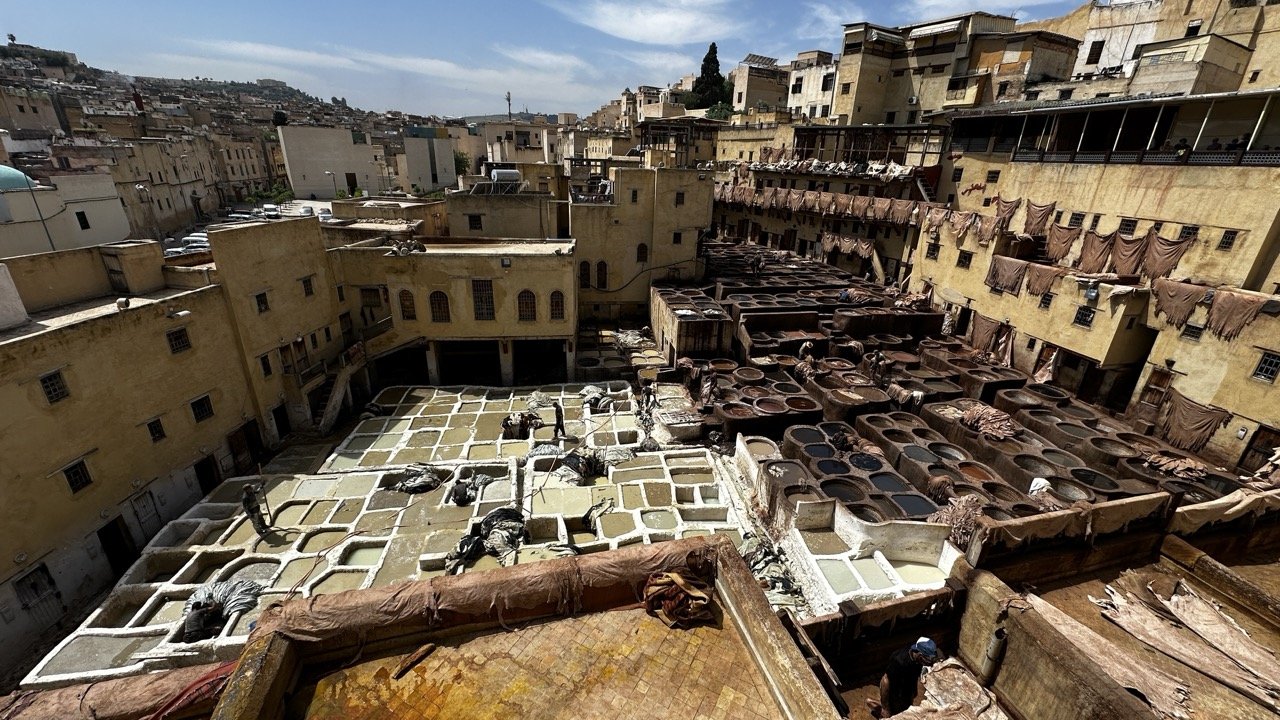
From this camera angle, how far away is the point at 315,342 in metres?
24.3

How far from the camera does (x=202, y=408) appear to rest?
1934 centimetres

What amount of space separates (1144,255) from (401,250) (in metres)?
36.2

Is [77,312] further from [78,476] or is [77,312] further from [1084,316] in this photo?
[1084,316]

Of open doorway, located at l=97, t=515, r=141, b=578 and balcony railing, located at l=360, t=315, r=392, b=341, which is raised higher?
balcony railing, located at l=360, t=315, r=392, b=341

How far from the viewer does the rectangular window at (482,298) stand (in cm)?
2597

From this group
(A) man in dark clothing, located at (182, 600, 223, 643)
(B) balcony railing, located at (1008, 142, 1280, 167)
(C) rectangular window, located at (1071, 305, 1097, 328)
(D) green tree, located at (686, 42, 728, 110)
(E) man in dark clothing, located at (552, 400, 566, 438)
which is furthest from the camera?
(D) green tree, located at (686, 42, 728, 110)

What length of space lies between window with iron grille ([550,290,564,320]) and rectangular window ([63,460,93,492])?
58.0ft

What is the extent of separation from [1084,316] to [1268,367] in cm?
646

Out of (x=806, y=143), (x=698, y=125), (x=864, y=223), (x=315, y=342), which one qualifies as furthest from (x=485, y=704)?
(x=698, y=125)

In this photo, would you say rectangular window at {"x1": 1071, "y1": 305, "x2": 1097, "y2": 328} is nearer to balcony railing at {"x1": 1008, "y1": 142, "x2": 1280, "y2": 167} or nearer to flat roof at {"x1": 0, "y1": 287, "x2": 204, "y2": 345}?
balcony railing at {"x1": 1008, "y1": 142, "x2": 1280, "y2": 167}

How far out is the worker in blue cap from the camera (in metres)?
13.2

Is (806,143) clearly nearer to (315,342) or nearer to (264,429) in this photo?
(315,342)

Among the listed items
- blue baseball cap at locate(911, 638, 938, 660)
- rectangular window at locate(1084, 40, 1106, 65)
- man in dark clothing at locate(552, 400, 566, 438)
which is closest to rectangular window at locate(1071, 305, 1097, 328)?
blue baseball cap at locate(911, 638, 938, 660)

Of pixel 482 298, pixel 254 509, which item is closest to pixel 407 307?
pixel 482 298
